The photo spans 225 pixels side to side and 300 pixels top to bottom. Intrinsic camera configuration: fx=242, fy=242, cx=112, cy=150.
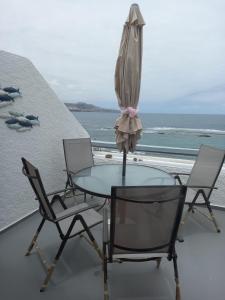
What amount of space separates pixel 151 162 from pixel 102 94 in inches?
204

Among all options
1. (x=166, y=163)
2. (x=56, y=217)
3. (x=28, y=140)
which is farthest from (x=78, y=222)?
(x=166, y=163)

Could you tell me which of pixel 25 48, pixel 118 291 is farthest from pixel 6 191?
pixel 25 48

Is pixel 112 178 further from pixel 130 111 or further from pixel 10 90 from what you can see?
pixel 10 90

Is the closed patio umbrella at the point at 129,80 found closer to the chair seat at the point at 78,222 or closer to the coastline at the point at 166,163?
the chair seat at the point at 78,222

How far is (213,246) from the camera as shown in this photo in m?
2.68

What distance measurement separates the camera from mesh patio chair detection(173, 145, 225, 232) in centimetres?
294

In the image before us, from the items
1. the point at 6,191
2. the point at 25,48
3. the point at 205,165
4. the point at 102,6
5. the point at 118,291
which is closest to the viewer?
the point at 118,291

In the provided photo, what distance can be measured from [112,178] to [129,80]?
1103mm

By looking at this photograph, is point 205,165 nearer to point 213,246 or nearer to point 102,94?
point 213,246

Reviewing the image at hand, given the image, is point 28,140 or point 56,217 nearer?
point 56,217

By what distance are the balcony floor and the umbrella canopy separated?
1246 millimetres

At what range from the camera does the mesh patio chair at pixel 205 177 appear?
2.94m

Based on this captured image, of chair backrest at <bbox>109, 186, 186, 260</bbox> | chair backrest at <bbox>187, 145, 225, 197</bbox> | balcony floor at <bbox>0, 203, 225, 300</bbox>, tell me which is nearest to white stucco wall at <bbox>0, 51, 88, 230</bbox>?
balcony floor at <bbox>0, 203, 225, 300</bbox>

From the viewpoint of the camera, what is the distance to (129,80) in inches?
101
